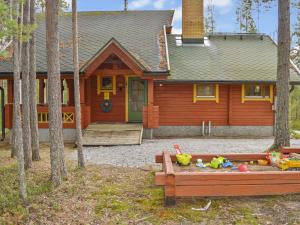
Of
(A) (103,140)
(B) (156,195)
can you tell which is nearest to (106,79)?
(A) (103,140)

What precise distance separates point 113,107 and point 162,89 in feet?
7.68

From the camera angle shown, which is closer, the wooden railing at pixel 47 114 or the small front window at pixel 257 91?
the wooden railing at pixel 47 114

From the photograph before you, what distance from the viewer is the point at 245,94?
15.1 meters

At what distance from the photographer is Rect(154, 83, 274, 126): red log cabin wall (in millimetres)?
14914

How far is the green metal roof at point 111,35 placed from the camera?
14.4m

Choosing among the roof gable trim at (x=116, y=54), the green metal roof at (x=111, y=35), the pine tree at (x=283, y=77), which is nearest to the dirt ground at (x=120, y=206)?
the pine tree at (x=283, y=77)

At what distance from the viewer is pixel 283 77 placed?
29.0 feet

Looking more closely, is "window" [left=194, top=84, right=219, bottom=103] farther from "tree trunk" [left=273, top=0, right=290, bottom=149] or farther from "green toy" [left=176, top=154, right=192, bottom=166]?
"green toy" [left=176, top=154, right=192, bottom=166]

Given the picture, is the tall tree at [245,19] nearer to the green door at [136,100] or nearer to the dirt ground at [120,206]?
the green door at [136,100]

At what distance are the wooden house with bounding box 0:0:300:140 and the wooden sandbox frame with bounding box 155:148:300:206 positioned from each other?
325 inches

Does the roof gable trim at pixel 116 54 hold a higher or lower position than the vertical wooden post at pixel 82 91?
higher

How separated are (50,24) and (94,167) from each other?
3645mm

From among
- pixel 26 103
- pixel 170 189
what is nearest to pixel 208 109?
pixel 26 103

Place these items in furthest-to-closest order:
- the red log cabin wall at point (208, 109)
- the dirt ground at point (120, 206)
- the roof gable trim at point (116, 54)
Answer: the red log cabin wall at point (208, 109) → the roof gable trim at point (116, 54) → the dirt ground at point (120, 206)
